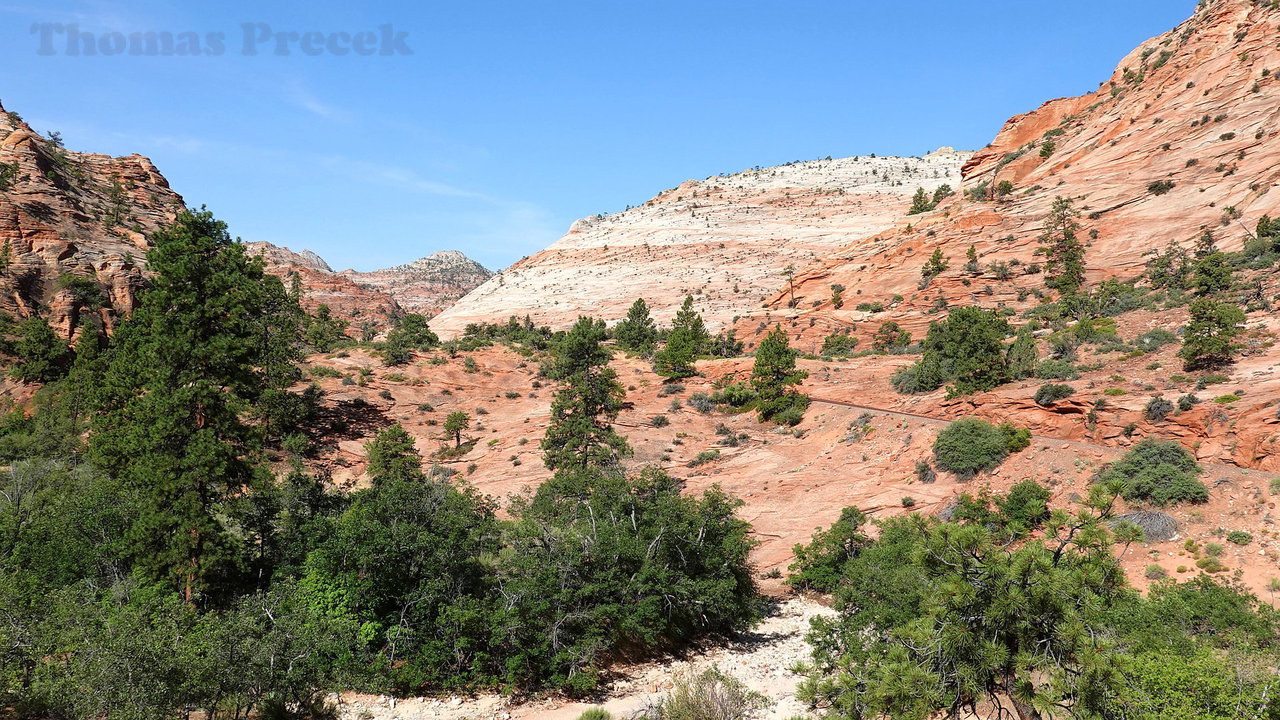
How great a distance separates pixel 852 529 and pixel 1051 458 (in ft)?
29.7

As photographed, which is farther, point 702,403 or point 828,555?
point 702,403

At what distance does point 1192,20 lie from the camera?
72.9 m

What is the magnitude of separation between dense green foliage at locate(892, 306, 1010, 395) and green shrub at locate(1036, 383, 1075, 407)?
3.99 meters

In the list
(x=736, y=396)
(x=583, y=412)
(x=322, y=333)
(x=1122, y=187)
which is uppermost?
(x=1122, y=187)

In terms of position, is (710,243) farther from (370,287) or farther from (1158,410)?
(1158,410)

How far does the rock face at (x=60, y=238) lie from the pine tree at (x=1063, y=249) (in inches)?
3174

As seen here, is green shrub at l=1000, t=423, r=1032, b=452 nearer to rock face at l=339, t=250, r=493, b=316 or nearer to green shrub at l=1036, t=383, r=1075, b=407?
green shrub at l=1036, t=383, r=1075, b=407

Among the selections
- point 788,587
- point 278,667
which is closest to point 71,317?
point 278,667

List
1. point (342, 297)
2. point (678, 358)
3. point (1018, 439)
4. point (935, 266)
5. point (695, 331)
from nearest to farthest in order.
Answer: point (1018, 439) → point (678, 358) → point (935, 266) → point (695, 331) → point (342, 297)

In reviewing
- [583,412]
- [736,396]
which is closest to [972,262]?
[736,396]

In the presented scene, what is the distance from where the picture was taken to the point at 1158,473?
71.4 ft

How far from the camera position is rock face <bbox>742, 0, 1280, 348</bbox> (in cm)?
5012

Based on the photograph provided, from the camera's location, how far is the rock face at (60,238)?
51.6 meters

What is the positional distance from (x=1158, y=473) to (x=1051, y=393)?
7.33 metres
